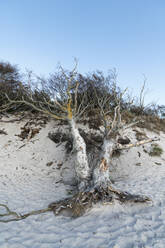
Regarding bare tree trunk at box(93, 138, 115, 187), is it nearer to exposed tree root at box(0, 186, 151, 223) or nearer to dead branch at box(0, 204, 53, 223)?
exposed tree root at box(0, 186, 151, 223)

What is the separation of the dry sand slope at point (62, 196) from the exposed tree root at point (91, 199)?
0.14 meters

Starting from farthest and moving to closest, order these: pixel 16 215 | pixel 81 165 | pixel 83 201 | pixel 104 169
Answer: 1. pixel 81 165
2. pixel 104 169
3. pixel 83 201
4. pixel 16 215

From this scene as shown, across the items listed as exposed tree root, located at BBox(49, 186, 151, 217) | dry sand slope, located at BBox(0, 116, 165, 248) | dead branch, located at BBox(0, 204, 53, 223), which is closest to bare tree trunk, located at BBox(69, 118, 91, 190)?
exposed tree root, located at BBox(49, 186, 151, 217)

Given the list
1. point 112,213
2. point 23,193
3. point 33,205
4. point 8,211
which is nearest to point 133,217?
point 112,213

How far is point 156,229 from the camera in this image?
2.54 metres

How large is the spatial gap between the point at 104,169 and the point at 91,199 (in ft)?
3.42

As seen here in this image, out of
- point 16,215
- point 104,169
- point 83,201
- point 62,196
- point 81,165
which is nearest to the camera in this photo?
point 16,215

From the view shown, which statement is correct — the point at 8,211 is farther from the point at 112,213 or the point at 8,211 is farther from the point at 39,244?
the point at 112,213

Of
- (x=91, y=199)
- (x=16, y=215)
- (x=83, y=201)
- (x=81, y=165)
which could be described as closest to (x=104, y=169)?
(x=81, y=165)

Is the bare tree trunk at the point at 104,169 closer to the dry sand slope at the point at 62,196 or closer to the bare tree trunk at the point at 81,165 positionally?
the bare tree trunk at the point at 81,165

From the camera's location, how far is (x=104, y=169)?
169 inches

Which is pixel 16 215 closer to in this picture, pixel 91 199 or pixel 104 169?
pixel 91 199

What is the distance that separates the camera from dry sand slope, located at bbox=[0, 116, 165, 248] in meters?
2.41

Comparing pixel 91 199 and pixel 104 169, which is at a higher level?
pixel 104 169
